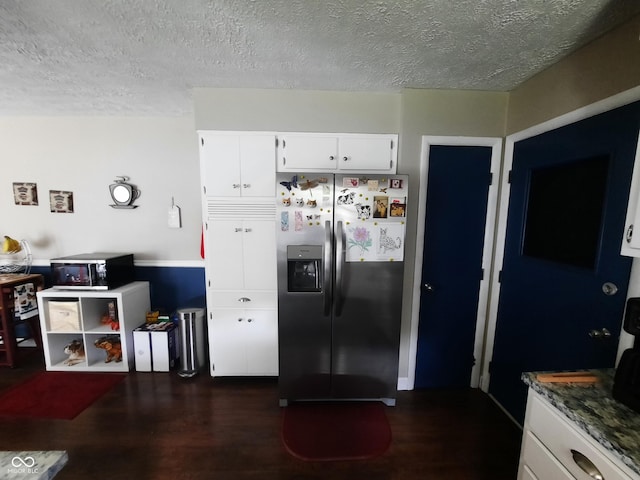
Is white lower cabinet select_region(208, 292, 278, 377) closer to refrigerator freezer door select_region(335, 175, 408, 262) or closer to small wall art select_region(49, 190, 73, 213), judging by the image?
refrigerator freezer door select_region(335, 175, 408, 262)

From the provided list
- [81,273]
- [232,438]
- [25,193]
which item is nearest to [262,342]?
[232,438]

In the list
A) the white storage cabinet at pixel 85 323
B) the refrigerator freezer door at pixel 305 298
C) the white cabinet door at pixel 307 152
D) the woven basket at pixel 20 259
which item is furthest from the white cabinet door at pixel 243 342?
the woven basket at pixel 20 259

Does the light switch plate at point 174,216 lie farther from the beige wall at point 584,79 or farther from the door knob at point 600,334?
the door knob at point 600,334

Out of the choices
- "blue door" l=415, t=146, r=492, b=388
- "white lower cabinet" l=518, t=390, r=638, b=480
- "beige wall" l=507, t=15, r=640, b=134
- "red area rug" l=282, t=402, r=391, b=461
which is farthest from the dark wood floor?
"beige wall" l=507, t=15, r=640, b=134

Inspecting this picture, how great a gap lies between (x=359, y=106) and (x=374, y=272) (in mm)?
1335

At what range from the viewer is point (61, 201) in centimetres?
274

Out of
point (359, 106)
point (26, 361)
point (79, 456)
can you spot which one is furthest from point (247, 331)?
point (26, 361)

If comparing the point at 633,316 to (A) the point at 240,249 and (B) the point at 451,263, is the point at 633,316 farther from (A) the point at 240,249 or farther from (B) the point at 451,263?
(A) the point at 240,249

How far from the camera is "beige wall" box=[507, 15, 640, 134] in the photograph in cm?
125

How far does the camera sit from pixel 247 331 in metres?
2.25

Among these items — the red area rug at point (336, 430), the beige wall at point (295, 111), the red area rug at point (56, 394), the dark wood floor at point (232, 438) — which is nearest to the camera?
the dark wood floor at point (232, 438)

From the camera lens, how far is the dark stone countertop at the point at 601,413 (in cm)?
77

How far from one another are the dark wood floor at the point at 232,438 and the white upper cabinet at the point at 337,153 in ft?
6.34

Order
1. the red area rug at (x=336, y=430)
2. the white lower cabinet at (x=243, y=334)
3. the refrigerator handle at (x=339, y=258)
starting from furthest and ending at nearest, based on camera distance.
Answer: the white lower cabinet at (x=243, y=334) < the refrigerator handle at (x=339, y=258) < the red area rug at (x=336, y=430)
